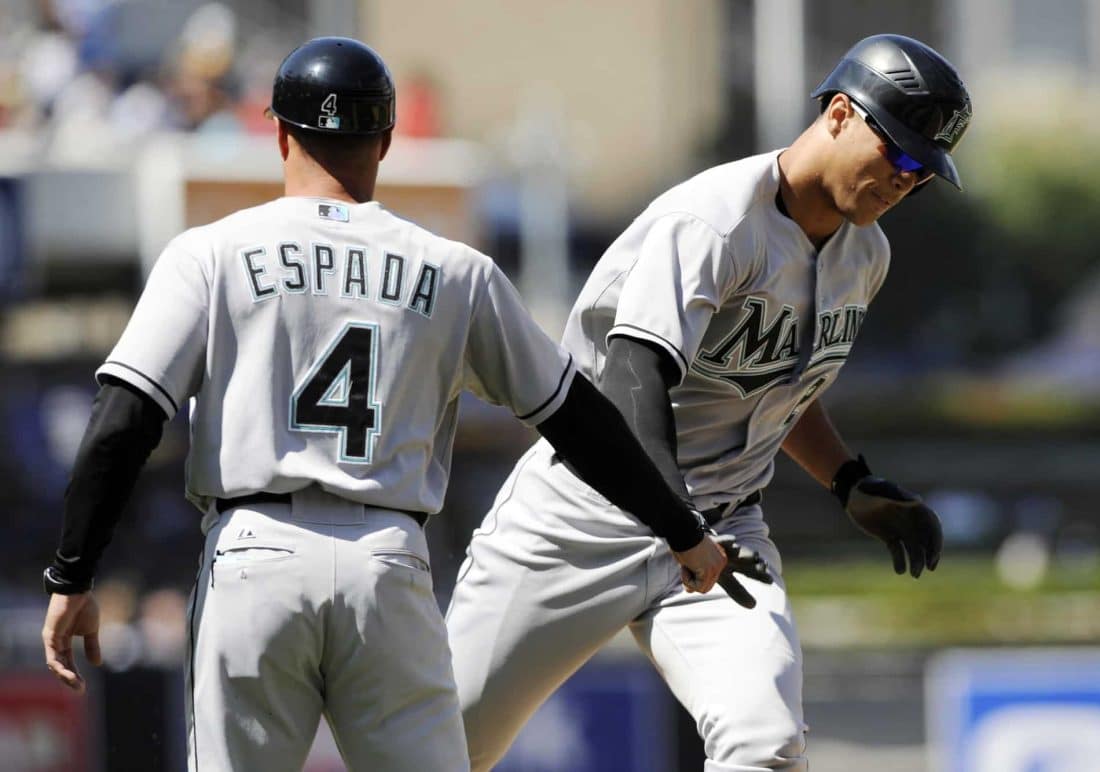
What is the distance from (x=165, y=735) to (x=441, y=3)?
1872cm

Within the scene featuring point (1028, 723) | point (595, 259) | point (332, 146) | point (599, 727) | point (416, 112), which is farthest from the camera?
point (595, 259)

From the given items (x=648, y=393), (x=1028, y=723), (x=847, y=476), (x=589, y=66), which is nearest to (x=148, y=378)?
(x=648, y=393)

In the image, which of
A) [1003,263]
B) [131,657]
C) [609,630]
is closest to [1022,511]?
[1003,263]

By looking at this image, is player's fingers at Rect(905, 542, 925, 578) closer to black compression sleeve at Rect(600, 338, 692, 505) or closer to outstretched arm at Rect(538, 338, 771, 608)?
outstretched arm at Rect(538, 338, 771, 608)

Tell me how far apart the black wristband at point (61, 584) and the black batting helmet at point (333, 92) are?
89cm

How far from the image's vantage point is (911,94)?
3.60m

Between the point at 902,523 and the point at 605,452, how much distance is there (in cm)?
120

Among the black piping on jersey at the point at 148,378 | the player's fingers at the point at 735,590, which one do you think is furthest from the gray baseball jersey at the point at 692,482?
the black piping on jersey at the point at 148,378

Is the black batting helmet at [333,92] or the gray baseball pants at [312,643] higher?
the black batting helmet at [333,92]

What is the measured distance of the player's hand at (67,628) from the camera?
300cm

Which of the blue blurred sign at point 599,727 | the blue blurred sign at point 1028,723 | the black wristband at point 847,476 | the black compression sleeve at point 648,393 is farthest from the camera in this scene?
the blue blurred sign at point 599,727

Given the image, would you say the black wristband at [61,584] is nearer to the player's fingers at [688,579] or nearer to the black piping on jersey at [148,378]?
the black piping on jersey at [148,378]

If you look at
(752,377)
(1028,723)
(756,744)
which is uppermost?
(752,377)

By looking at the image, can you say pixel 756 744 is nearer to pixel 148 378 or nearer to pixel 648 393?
pixel 648 393
